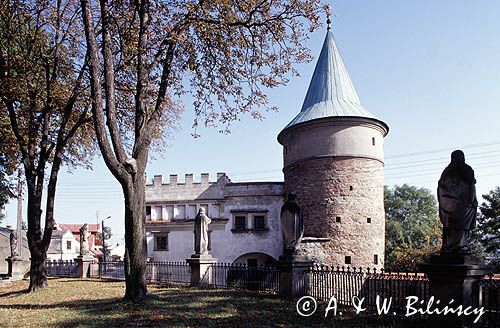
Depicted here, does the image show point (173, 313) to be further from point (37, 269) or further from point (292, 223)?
point (37, 269)

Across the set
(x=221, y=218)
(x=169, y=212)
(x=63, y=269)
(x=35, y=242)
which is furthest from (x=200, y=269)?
(x=169, y=212)

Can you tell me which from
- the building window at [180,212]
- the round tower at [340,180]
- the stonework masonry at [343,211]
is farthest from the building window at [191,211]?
the stonework masonry at [343,211]

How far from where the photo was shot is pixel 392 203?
56.2m

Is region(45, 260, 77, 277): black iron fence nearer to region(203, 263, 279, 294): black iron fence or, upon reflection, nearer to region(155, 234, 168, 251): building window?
region(155, 234, 168, 251): building window

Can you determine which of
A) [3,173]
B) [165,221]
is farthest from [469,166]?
[165,221]

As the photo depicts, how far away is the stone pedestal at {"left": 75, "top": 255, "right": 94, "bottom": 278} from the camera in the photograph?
22.6 metres

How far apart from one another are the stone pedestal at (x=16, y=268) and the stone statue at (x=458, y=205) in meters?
23.5

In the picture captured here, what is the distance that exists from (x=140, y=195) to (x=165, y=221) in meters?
23.5

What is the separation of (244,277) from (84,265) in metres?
11.6

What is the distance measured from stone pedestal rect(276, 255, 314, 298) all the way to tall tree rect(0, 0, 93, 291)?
920 centimetres

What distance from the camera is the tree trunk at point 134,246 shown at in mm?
10461

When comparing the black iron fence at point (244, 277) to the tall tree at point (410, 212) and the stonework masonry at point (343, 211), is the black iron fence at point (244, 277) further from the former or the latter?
the tall tree at point (410, 212)

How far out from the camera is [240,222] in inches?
1278

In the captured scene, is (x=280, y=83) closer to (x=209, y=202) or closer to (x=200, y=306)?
(x=200, y=306)
